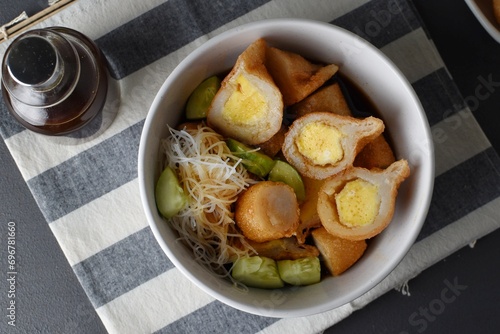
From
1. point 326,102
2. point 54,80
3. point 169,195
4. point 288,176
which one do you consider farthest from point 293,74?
point 54,80

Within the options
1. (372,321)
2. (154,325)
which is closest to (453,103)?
(372,321)

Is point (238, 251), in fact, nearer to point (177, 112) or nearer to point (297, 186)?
point (297, 186)

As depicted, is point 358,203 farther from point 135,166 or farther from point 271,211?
point 135,166

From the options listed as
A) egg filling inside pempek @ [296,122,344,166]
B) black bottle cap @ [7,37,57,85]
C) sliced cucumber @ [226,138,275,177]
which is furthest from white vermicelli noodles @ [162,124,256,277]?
black bottle cap @ [7,37,57,85]

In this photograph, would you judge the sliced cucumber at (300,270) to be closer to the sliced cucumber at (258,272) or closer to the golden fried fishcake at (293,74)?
the sliced cucumber at (258,272)

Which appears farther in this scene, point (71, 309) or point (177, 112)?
point (71, 309)

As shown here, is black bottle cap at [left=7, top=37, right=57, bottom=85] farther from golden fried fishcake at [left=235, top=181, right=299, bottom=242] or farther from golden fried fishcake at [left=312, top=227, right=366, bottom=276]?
golden fried fishcake at [left=312, top=227, right=366, bottom=276]
